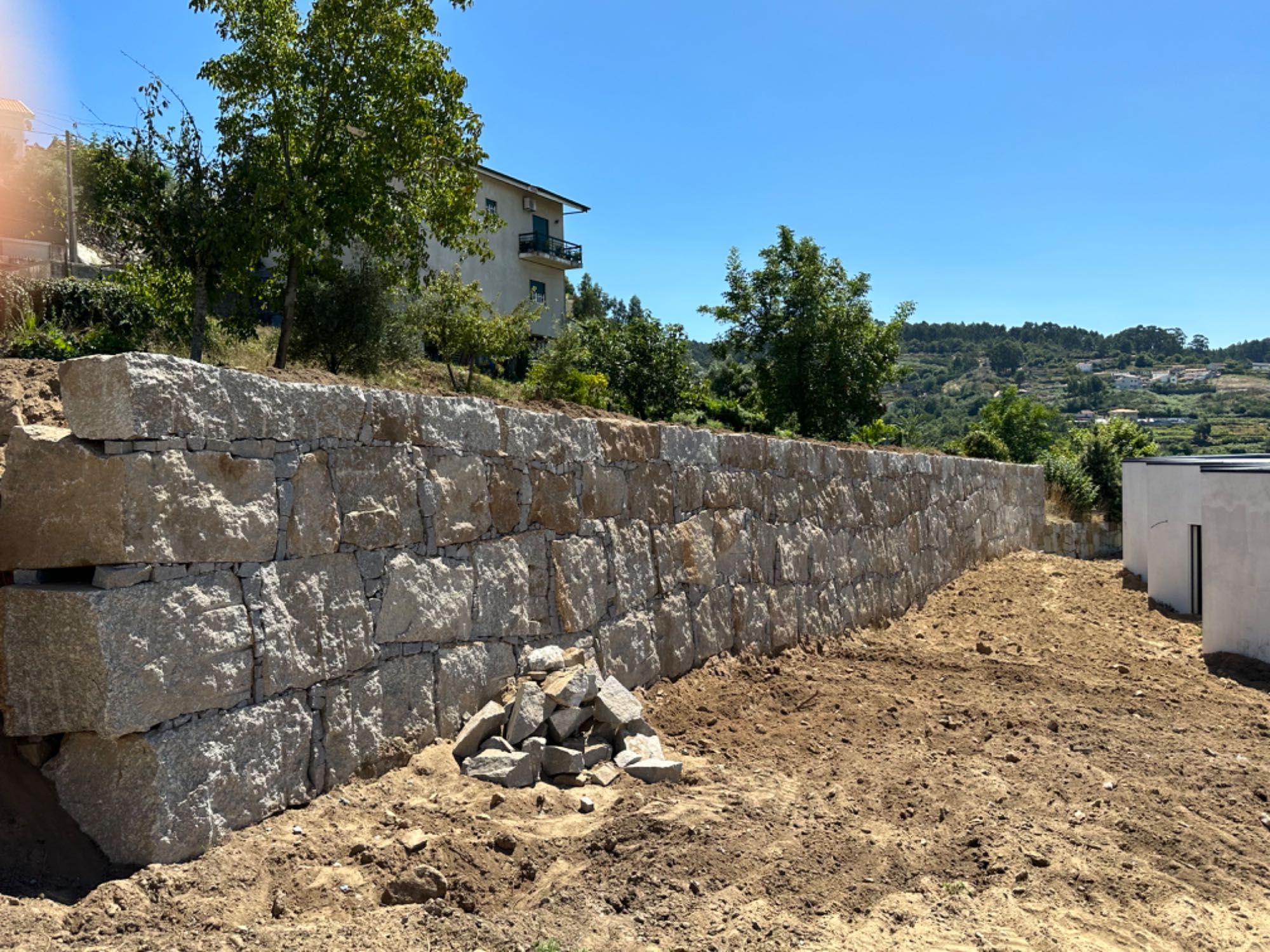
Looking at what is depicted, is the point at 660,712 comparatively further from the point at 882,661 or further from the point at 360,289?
the point at 360,289

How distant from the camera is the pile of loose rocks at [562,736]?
467 cm

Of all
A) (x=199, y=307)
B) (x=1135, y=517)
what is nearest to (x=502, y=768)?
(x=199, y=307)

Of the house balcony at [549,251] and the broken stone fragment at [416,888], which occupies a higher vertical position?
the house balcony at [549,251]

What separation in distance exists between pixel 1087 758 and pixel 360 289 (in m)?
13.6

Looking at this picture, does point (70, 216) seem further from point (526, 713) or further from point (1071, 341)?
point (1071, 341)

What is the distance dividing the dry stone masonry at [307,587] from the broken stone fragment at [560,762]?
1 centimetres

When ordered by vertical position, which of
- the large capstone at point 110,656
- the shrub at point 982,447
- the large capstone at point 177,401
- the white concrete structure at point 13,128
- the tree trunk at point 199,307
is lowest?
the large capstone at point 110,656

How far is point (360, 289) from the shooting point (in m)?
16.1

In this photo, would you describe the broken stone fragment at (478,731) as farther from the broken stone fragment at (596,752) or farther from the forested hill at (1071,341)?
the forested hill at (1071,341)

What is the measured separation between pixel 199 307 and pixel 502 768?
23.4ft

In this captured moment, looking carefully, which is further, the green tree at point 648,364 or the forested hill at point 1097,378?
the forested hill at point 1097,378

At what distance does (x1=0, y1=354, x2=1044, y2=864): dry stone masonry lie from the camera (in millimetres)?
3422

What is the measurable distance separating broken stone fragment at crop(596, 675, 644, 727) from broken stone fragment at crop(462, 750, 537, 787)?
1.85ft

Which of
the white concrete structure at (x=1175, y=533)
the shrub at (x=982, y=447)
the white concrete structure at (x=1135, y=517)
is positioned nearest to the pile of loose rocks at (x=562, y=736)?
the white concrete structure at (x=1175, y=533)
